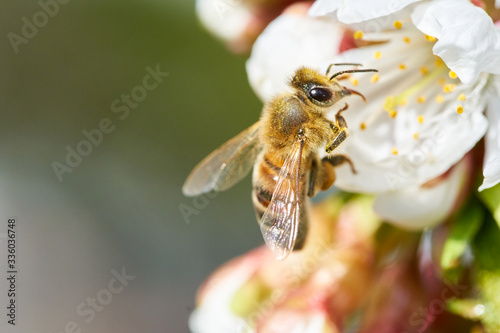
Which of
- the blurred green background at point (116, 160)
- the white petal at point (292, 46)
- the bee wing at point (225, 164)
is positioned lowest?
the blurred green background at point (116, 160)

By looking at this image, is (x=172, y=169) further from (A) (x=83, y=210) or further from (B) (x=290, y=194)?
(B) (x=290, y=194)

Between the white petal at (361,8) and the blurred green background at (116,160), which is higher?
the white petal at (361,8)

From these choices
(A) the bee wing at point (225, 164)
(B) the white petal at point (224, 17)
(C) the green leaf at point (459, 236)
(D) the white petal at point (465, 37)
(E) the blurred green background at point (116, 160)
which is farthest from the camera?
(E) the blurred green background at point (116, 160)

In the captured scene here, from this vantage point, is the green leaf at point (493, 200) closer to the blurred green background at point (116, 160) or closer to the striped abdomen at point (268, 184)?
the striped abdomen at point (268, 184)

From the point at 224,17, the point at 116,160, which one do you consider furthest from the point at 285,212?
the point at 116,160

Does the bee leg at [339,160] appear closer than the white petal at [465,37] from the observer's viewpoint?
No

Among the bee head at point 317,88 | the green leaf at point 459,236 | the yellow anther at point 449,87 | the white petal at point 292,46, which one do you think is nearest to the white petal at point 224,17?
the white petal at point 292,46

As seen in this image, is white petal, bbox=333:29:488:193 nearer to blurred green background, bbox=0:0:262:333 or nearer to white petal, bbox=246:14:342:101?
white petal, bbox=246:14:342:101

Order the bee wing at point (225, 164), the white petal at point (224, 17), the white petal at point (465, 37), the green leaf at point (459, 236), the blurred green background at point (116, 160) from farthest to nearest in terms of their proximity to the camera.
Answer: the blurred green background at point (116, 160) < the white petal at point (224, 17) < the bee wing at point (225, 164) < the green leaf at point (459, 236) < the white petal at point (465, 37)
